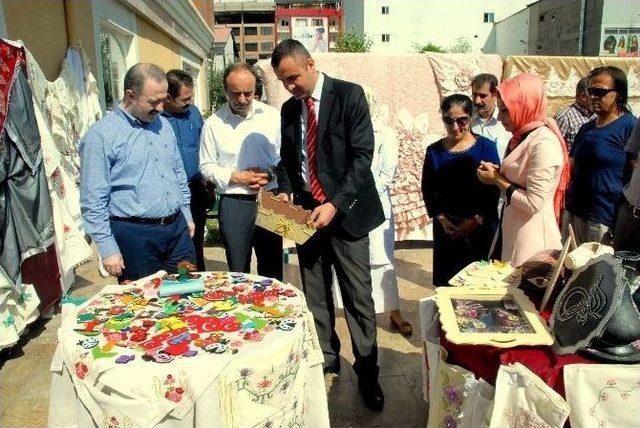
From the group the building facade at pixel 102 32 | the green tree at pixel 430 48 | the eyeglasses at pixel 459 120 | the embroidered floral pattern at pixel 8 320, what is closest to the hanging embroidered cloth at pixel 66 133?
the building facade at pixel 102 32

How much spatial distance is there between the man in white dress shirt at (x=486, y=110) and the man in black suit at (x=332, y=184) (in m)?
1.58

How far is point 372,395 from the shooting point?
256cm

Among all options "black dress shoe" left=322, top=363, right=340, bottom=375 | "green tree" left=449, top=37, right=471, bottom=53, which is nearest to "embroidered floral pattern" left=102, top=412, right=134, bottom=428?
"black dress shoe" left=322, top=363, right=340, bottom=375

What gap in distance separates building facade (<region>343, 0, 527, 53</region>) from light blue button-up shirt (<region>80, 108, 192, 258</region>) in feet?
166

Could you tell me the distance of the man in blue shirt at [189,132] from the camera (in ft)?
12.0

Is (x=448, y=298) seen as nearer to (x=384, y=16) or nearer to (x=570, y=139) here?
(x=570, y=139)

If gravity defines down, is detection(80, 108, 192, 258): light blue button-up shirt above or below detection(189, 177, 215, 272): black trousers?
above

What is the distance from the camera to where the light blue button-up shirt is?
233cm

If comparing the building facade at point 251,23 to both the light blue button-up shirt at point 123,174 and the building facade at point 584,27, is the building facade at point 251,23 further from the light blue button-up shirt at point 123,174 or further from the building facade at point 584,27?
the light blue button-up shirt at point 123,174

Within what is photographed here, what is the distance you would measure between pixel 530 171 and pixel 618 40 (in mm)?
30728

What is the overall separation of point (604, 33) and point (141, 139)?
30.9 m

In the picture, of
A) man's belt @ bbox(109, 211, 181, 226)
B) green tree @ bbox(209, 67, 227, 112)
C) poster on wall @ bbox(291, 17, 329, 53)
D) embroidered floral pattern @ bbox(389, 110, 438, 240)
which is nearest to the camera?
man's belt @ bbox(109, 211, 181, 226)

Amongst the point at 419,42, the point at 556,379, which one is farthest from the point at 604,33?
the point at 556,379

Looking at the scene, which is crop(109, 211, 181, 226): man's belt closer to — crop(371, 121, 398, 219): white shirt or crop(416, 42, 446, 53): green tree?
crop(371, 121, 398, 219): white shirt
